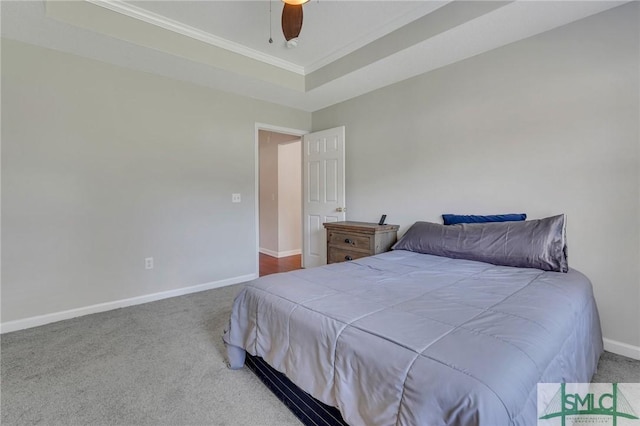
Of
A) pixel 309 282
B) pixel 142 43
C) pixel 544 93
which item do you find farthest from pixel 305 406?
pixel 142 43

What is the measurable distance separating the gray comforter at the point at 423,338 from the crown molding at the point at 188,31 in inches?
97.0

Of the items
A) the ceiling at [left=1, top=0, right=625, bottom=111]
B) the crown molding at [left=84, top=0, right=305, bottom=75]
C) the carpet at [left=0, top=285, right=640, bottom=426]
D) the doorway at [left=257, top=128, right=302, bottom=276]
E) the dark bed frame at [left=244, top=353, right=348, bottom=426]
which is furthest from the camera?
the doorway at [left=257, top=128, right=302, bottom=276]

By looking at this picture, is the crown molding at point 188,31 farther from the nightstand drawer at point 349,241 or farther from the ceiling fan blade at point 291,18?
the nightstand drawer at point 349,241

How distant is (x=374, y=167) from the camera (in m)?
3.75

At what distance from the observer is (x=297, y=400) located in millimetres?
1489

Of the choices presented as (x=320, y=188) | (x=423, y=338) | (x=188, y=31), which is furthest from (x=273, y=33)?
(x=423, y=338)

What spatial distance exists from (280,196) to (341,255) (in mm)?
2521

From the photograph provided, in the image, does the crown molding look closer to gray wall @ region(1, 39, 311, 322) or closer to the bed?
gray wall @ region(1, 39, 311, 322)

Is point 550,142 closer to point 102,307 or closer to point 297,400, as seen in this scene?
point 297,400

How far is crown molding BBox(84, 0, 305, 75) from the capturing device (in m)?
2.43

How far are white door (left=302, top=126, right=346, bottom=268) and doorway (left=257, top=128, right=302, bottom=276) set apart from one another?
43.0 inches

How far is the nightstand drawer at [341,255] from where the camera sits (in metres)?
3.32

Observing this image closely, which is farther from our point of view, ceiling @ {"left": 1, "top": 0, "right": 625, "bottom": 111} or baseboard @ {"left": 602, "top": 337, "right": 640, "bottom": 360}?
ceiling @ {"left": 1, "top": 0, "right": 625, "bottom": 111}

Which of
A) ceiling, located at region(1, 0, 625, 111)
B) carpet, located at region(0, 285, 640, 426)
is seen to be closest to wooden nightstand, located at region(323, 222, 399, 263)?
carpet, located at region(0, 285, 640, 426)
